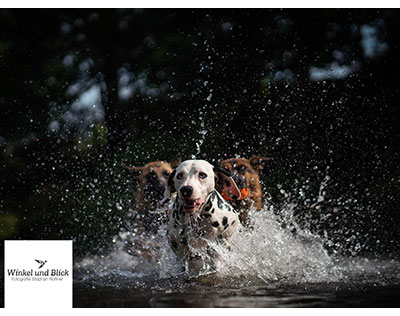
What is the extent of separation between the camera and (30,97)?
11.8 meters

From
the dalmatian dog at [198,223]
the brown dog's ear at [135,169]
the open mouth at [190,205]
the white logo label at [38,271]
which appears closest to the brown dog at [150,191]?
the brown dog's ear at [135,169]

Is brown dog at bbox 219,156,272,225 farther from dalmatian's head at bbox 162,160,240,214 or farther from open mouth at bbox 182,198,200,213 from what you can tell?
open mouth at bbox 182,198,200,213

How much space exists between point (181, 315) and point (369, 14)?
9.65m

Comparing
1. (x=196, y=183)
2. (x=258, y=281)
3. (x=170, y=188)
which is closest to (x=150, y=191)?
(x=170, y=188)

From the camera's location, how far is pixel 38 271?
3.88m

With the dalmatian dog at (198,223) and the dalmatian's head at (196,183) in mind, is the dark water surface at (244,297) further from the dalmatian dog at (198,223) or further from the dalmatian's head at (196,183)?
the dalmatian's head at (196,183)

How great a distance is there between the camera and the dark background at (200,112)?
29.8 feet

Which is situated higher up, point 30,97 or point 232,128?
point 30,97

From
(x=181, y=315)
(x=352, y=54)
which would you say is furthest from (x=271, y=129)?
(x=181, y=315)

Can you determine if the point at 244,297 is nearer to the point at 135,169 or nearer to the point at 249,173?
the point at 249,173

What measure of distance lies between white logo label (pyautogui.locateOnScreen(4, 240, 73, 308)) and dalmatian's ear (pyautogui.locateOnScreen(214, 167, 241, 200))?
1.67 meters

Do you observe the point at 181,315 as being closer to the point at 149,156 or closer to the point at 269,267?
the point at 269,267

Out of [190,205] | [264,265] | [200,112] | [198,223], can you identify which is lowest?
[264,265]

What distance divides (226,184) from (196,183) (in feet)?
1.66
